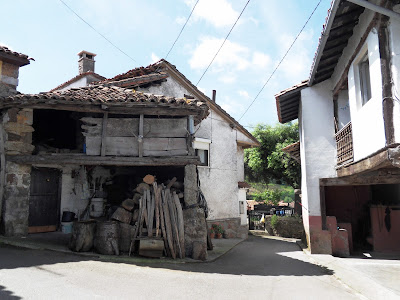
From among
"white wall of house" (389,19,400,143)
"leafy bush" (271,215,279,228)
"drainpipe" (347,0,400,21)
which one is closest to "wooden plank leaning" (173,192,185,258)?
"white wall of house" (389,19,400,143)

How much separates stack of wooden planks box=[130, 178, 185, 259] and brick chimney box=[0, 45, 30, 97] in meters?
4.82

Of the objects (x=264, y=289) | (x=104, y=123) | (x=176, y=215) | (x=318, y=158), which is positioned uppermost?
(x=104, y=123)

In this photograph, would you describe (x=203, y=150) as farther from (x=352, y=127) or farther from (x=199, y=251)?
(x=352, y=127)

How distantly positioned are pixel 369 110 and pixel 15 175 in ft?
27.5

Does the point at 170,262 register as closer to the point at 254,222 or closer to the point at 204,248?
the point at 204,248

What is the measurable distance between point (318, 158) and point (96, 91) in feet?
22.4

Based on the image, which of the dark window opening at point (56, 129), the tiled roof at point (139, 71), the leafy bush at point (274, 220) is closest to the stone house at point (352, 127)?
the leafy bush at point (274, 220)

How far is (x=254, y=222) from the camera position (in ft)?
68.7

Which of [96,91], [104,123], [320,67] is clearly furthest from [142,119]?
[320,67]

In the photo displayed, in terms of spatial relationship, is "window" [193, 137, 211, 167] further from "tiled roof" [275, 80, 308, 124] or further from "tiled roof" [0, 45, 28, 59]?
"tiled roof" [0, 45, 28, 59]

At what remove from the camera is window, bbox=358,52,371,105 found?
23.8 feet

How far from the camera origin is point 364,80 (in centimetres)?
738

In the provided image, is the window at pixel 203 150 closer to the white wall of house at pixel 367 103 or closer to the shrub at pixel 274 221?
the shrub at pixel 274 221

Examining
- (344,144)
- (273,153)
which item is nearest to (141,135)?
(344,144)
